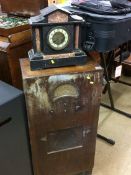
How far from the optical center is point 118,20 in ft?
4.01

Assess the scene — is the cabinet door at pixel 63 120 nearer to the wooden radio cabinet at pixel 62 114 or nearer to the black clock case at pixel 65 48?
the wooden radio cabinet at pixel 62 114

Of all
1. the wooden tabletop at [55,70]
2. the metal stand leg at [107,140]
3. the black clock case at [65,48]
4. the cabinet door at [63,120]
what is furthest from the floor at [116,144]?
the black clock case at [65,48]

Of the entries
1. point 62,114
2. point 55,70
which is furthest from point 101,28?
point 62,114

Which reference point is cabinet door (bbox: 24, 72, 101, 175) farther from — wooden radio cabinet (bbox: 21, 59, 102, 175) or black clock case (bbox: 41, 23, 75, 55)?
black clock case (bbox: 41, 23, 75, 55)

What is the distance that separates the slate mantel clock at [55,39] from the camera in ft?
3.32

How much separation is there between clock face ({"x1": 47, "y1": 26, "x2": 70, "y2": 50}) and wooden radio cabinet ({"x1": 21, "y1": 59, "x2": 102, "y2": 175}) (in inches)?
4.5

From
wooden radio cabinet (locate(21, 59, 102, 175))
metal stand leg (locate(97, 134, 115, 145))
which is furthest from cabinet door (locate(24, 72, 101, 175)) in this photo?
metal stand leg (locate(97, 134, 115, 145))

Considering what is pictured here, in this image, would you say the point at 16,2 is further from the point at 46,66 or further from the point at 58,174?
the point at 58,174

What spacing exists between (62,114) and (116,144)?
843 mm

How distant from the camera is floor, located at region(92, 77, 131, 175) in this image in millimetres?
1590

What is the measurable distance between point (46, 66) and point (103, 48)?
36 centimetres

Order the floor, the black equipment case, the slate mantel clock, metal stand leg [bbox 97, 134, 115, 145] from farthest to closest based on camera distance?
metal stand leg [bbox 97, 134, 115, 145] → the floor → the black equipment case → the slate mantel clock

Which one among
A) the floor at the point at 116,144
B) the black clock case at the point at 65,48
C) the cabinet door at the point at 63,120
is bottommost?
the floor at the point at 116,144

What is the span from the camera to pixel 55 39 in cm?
106
